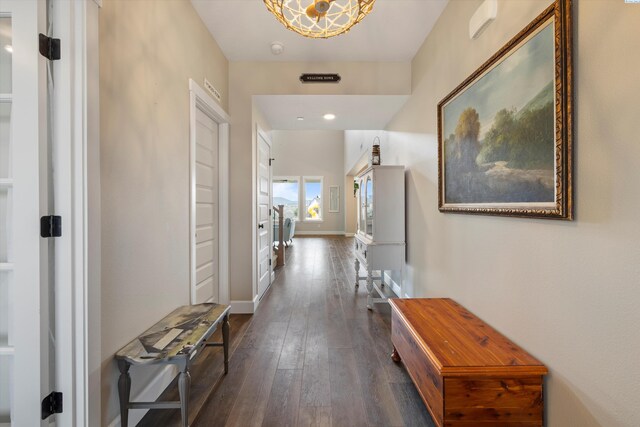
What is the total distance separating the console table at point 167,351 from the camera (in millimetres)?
1376

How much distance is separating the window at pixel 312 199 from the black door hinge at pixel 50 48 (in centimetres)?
1030

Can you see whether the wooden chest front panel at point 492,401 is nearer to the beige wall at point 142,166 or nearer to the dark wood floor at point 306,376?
the dark wood floor at point 306,376

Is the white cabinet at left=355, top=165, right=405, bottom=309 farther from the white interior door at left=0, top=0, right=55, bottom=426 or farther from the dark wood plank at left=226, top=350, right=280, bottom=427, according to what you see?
the white interior door at left=0, top=0, right=55, bottom=426

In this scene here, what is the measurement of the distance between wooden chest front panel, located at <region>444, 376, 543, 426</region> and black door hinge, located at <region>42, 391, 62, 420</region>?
5.47 feet

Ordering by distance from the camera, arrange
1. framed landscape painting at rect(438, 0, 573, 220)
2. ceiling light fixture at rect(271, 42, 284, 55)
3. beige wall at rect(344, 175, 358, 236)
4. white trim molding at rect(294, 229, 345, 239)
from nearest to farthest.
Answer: framed landscape painting at rect(438, 0, 573, 220)
ceiling light fixture at rect(271, 42, 284, 55)
beige wall at rect(344, 175, 358, 236)
white trim molding at rect(294, 229, 345, 239)

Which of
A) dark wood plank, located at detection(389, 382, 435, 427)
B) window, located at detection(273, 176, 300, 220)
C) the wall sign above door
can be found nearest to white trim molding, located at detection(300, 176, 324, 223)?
window, located at detection(273, 176, 300, 220)

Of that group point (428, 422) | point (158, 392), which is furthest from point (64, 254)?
point (428, 422)

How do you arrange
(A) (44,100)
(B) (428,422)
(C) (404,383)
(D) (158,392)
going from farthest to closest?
1. (C) (404,383)
2. (D) (158,392)
3. (B) (428,422)
4. (A) (44,100)

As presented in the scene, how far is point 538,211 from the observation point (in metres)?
1.23

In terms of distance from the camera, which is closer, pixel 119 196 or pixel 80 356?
pixel 80 356

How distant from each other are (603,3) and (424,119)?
5.72ft

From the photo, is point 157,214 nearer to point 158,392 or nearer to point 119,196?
point 119,196

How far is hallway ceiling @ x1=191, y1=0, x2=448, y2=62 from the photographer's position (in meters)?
2.27

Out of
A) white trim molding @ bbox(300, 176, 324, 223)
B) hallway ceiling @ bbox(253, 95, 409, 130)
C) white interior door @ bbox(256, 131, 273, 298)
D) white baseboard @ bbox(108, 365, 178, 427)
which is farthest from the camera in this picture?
white trim molding @ bbox(300, 176, 324, 223)
